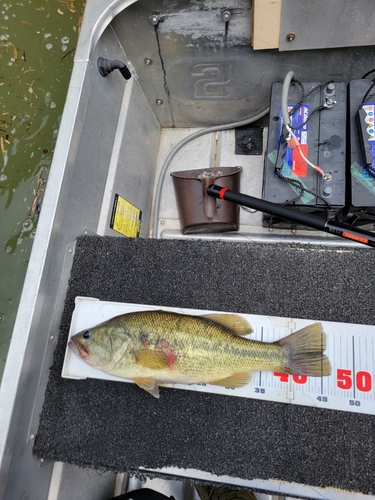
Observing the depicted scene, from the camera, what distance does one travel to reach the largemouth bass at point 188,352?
4.64 ft

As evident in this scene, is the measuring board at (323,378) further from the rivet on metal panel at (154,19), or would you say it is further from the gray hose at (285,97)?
the rivet on metal panel at (154,19)

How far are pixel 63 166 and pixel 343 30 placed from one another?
5.13 ft

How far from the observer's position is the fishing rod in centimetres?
161

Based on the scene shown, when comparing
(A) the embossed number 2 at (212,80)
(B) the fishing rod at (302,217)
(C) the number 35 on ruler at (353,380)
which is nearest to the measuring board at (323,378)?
(C) the number 35 on ruler at (353,380)

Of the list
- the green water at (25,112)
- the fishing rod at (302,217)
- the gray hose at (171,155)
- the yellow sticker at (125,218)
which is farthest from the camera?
the green water at (25,112)

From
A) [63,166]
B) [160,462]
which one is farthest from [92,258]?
[160,462]

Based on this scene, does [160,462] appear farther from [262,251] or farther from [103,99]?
[103,99]

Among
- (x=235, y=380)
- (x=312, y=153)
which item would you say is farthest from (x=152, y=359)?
(x=312, y=153)

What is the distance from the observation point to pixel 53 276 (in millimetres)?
1556

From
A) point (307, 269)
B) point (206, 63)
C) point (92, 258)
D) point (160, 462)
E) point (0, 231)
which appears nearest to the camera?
point (160, 462)

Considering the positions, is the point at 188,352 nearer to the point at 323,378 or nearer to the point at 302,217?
the point at 323,378

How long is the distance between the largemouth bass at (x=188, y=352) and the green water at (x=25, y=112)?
1.39 m

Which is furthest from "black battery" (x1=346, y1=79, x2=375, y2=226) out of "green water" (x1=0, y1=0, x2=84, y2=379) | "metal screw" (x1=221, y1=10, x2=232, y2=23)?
"green water" (x1=0, y1=0, x2=84, y2=379)

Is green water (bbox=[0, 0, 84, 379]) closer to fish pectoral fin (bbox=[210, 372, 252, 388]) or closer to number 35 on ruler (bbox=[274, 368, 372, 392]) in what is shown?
fish pectoral fin (bbox=[210, 372, 252, 388])
